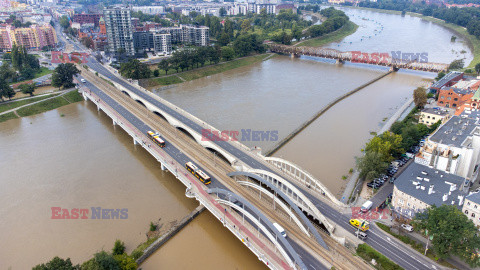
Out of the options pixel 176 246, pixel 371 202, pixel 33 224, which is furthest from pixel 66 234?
pixel 371 202

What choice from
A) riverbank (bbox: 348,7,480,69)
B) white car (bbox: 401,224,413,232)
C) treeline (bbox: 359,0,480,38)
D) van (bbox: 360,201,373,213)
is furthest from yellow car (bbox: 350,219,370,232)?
treeline (bbox: 359,0,480,38)

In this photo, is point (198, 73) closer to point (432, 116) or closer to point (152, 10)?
point (432, 116)

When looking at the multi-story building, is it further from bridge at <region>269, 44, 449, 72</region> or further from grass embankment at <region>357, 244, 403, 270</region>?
grass embankment at <region>357, 244, 403, 270</region>

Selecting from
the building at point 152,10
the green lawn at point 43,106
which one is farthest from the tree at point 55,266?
the building at point 152,10

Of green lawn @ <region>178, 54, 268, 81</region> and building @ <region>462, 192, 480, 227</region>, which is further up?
green lawn @ <region>178, 54, 268, 81</region>

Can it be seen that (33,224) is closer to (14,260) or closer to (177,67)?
(14,260)
